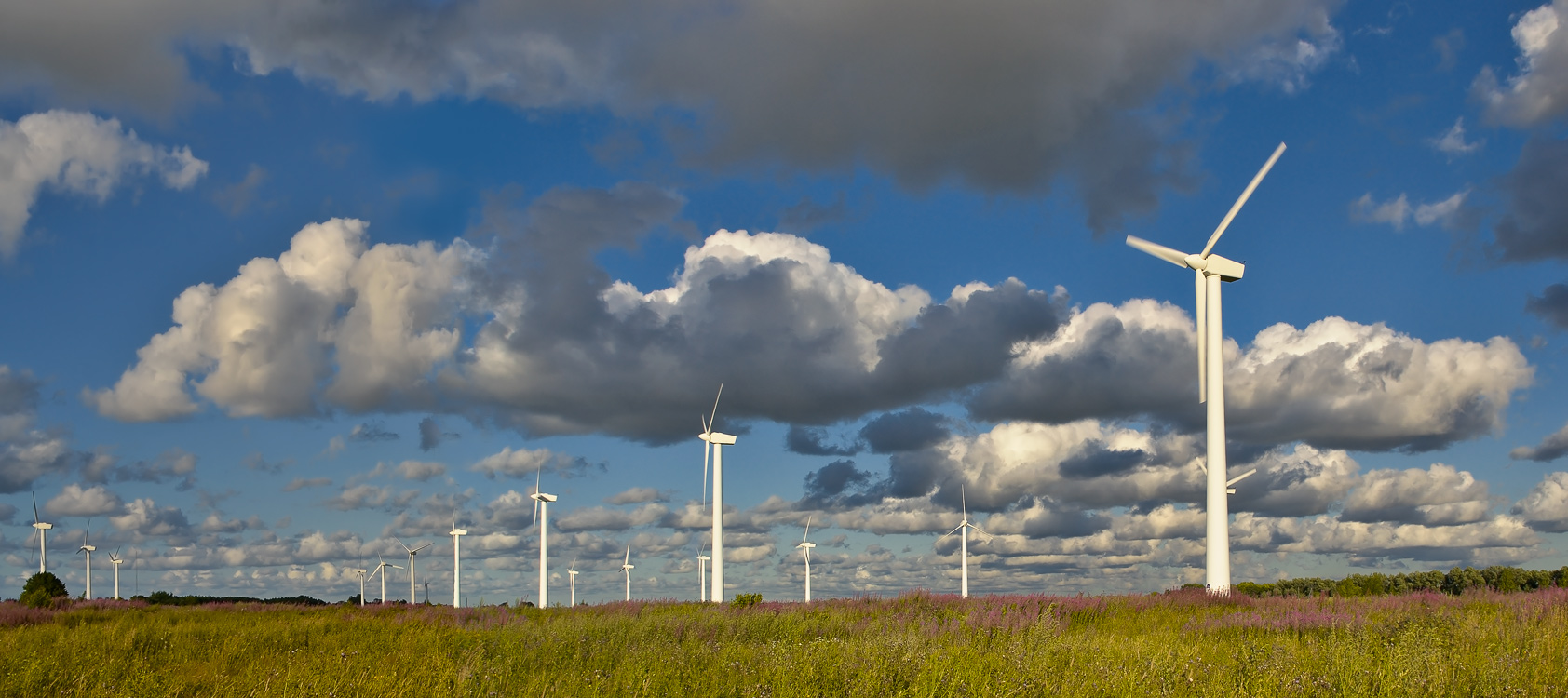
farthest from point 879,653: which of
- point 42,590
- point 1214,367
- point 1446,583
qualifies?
point 1446,583

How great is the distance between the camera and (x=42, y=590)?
39812 millimetres

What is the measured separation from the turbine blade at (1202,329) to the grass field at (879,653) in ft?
39.1

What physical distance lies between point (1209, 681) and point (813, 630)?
9.96m

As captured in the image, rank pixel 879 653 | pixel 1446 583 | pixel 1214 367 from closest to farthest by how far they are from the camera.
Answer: pixel 879 653, pixel 1214 367, pixel 1446 583

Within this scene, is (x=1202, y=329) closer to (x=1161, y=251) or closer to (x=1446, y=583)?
(x=1161, y=251)

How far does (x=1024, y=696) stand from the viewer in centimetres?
1213

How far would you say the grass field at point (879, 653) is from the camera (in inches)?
498

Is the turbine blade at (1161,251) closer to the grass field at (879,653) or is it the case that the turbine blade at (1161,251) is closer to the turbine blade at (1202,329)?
the turbine blade at (1202,329)

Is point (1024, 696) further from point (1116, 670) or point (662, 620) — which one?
point (662, 620)

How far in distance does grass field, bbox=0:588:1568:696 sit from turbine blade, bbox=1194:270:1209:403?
11.9m

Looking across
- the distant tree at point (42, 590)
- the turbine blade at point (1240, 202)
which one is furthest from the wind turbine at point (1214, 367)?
the distant tree at point (42, 590)

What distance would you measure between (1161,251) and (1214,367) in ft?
24.6

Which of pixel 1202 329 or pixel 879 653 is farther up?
pixel 1202 329

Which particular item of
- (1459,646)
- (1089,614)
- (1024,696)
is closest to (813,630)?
(1089,614)
